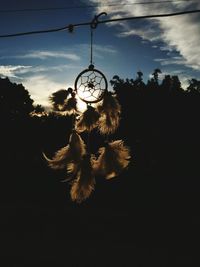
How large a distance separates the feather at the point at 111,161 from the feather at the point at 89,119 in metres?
0.47

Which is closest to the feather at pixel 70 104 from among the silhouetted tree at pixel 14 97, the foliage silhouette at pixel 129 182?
the foliage silhouette at pixel 129 182

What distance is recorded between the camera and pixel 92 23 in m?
4.85

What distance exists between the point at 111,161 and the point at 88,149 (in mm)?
387

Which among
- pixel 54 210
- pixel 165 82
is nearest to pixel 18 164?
pixel 54 210

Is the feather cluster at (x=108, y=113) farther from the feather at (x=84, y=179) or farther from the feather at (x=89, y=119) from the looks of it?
the feather at (x=84, y=179)

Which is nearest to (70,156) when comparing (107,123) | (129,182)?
(107,123)

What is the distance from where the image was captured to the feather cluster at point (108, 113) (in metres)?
4.96

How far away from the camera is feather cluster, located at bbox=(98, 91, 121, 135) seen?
4.96 m

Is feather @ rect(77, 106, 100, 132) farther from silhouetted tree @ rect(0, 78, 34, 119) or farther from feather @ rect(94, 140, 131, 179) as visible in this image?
silhouetted tree @ rect(0, 78, 34, 119)

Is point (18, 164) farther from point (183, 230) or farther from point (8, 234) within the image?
point (183, 230)

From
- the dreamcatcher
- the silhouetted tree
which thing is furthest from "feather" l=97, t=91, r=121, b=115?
the silhouetted tree

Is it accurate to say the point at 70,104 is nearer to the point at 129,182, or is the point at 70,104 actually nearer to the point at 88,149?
the point at 88,149

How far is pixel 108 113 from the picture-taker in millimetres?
4980

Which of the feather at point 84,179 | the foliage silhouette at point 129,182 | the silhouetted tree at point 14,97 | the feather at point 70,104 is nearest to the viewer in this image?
the feather at point 84,179
